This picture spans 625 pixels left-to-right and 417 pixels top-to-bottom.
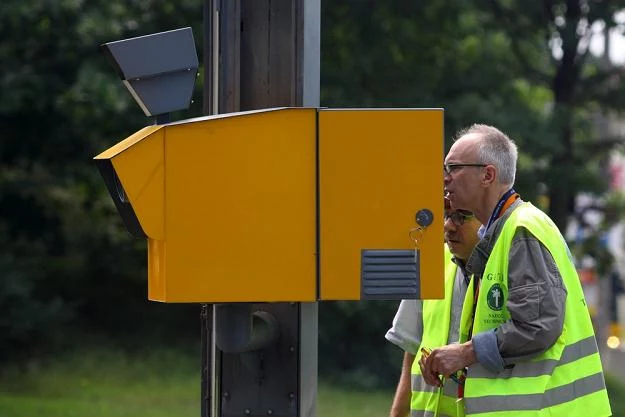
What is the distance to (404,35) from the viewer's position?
17.1 metres

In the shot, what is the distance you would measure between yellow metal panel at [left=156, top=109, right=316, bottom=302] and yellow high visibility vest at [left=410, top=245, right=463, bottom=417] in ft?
2.98

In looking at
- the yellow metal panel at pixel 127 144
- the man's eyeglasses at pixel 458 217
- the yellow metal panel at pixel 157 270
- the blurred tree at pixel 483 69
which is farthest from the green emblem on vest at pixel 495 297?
the blurred tree at pixel 483 69

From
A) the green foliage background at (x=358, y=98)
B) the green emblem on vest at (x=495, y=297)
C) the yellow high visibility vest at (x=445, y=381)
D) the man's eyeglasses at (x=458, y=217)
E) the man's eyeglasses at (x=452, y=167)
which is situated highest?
the green foliage background at (x=358, y=98)

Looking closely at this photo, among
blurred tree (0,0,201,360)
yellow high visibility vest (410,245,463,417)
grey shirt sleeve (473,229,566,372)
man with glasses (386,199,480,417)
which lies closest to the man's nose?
man with glasses (386,199,480,417)

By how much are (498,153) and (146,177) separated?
4.27ft

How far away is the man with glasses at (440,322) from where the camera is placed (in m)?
4.83

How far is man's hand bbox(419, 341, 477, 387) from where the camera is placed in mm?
4375

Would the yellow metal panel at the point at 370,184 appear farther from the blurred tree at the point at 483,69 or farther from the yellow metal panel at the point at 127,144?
the blurred tree at the point at 483,69

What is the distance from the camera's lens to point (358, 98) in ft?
54.2

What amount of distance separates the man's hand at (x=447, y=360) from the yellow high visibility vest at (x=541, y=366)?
51 mm

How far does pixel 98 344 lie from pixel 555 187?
22.0 ft

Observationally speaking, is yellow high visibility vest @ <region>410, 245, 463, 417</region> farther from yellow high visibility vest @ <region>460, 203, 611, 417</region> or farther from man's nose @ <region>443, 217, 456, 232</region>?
yellow high visibility vest @ <region>460, 203, 611, 417</region>

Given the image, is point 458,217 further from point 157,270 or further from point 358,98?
point 358,98

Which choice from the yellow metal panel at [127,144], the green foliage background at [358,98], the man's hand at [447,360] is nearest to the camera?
the yellow metal panel at [127,144]
